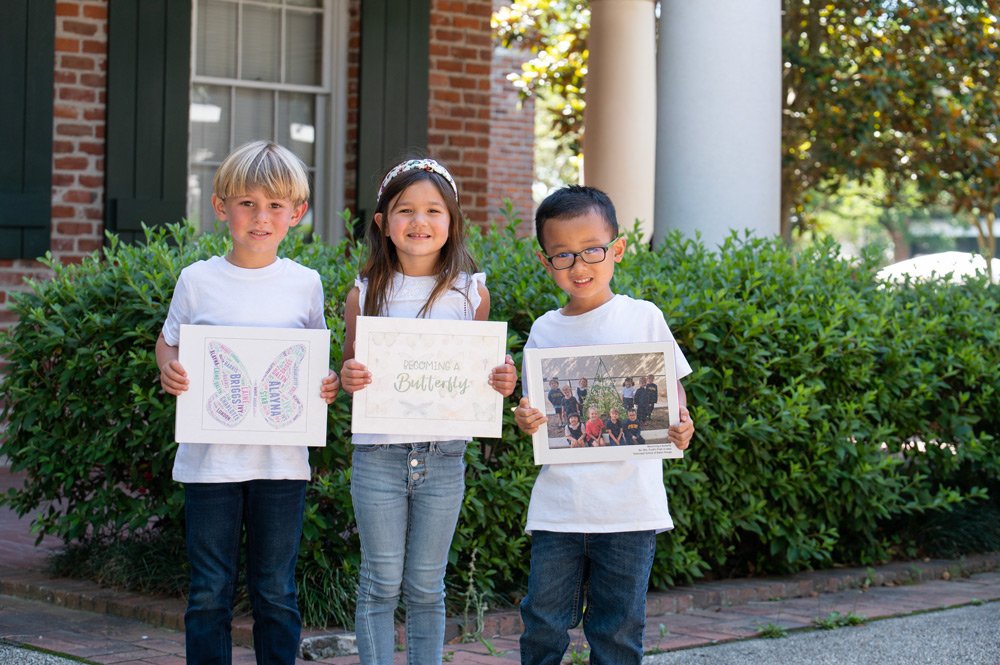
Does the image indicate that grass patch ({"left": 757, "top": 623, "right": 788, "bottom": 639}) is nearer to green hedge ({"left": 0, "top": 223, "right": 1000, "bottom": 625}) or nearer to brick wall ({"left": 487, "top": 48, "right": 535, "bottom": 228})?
green hedge ({"left": 0, "top": 223, "right": 1000, "bottom": 625})

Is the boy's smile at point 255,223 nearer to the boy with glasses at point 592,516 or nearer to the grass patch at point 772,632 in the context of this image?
the boy with glasses at point 592,516

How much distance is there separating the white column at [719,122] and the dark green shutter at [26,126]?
365cm

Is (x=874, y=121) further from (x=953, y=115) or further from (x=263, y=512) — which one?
(x=263, y=512)

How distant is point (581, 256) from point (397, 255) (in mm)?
536

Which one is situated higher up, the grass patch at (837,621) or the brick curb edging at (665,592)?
the brick curb edging at (665,592)

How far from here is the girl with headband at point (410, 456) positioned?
3.49 meters

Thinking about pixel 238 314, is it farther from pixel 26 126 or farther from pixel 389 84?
pixel 389 84

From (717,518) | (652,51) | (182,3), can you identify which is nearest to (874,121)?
(652,51)

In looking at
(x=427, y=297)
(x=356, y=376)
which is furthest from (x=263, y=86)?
(x=356, y=376)

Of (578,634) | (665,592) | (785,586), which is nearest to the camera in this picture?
(578,634)

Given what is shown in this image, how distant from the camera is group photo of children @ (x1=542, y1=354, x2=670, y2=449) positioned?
11.4ft

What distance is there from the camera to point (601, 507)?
11.3 ft

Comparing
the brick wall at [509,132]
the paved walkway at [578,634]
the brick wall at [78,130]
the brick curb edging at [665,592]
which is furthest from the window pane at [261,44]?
the brick wall at [509,132]

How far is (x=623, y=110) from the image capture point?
30.6 feet
